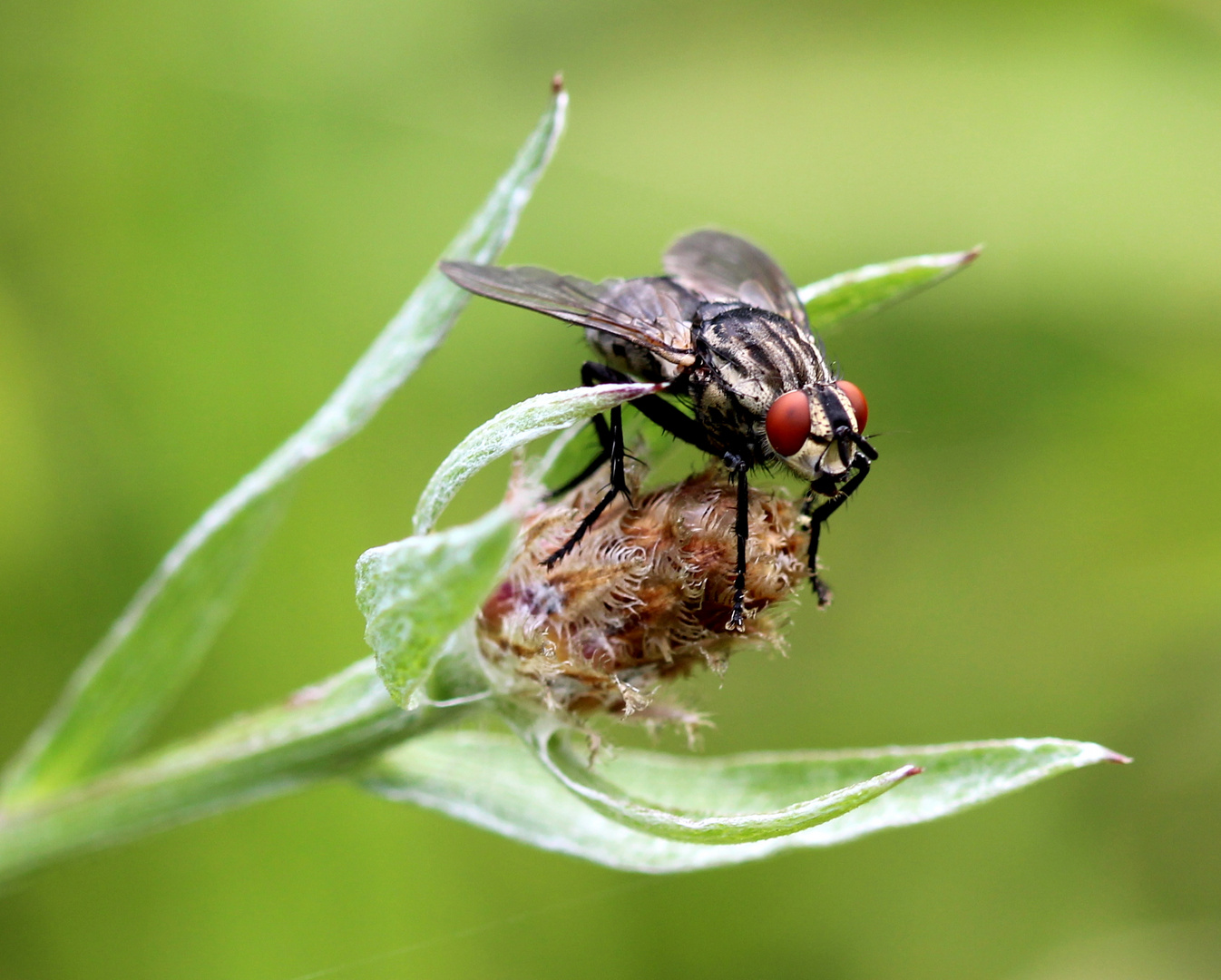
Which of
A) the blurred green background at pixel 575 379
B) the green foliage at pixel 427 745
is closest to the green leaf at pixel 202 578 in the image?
the green foliage at pixel 427 745

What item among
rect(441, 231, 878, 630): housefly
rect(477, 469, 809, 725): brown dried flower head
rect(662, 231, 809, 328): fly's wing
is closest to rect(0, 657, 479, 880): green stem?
rect(477, 469, 809, 725): brown dried flower head

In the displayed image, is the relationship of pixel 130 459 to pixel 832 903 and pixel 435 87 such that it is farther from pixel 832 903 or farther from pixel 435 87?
pixel 832 903

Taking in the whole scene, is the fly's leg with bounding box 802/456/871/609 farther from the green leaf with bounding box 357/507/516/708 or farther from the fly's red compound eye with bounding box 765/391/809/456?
the green leaf with bounding box 357/507/516/708

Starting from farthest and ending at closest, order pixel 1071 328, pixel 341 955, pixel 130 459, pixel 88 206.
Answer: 1. pixel 1071 328
2. pixel 88 206
3. pixel 130 459
4. pixel 341 955

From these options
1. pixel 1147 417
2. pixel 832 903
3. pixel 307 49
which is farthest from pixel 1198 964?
pixel 307 49

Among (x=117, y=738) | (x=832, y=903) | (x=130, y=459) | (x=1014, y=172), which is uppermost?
(x=1014, y=172)
